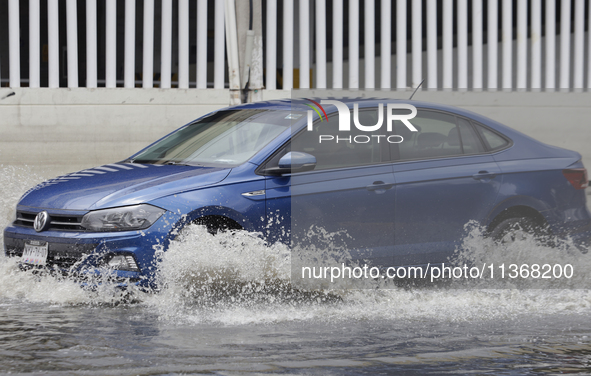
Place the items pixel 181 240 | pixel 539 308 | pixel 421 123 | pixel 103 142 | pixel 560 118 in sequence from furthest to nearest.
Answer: pixel 560 118, pixel 103 142, pixel 421 123, pixel 539 308, pixel 181 240

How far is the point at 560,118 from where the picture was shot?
11.6 metres

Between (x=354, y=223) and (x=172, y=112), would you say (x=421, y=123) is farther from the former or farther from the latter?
(x=172, y=112)

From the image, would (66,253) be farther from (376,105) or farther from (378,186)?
(376,105)

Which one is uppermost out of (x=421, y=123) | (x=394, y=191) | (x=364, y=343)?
(x=421, y=123)

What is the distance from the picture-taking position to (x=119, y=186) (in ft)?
16.1

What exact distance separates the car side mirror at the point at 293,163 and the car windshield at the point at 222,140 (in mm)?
256

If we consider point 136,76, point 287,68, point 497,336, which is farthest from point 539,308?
point 136,76

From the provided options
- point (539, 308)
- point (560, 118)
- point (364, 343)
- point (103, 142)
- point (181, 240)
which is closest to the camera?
point (364, 343)

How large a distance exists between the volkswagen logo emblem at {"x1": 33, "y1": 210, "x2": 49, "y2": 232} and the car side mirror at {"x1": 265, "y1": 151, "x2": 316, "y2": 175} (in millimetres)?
1582

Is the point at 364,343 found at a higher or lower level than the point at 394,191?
lower

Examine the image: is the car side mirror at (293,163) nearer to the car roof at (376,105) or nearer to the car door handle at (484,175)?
the car roof at (376,105)

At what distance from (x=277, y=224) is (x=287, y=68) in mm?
6546

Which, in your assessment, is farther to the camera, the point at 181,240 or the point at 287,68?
the point at 287,68

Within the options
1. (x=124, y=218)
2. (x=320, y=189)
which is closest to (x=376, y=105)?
(x=320, y=189)
